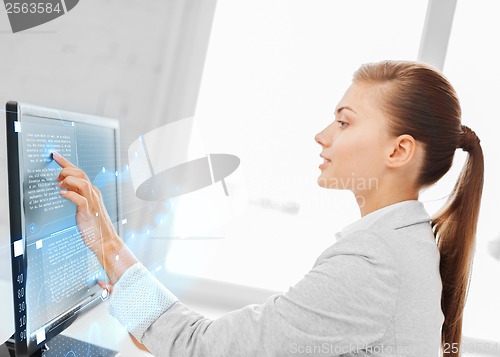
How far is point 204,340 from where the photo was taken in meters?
0.71

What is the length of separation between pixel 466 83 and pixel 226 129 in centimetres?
81

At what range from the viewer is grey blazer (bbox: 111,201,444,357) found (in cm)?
67

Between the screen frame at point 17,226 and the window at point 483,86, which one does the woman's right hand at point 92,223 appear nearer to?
the screen frame at point 17,226

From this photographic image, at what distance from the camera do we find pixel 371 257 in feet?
2.26

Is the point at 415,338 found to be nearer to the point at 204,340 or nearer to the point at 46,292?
the point at 204,340

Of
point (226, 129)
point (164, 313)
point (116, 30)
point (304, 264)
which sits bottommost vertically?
point (304, 264)

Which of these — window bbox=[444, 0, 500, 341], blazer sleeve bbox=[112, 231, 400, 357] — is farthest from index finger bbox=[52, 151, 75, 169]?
window bbox=[444, 0, 500, 341]

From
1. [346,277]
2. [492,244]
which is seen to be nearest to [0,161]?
[346,277]

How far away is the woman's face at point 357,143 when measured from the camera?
32.6 inches

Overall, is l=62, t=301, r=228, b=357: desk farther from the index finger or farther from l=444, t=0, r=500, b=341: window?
l=444, t=0, r=500, b=341: window

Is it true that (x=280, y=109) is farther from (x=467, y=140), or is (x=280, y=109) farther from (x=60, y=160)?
(x=60, y=160)

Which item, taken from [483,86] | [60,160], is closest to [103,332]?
[60,160]

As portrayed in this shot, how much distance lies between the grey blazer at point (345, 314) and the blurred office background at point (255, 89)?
0.64 meters

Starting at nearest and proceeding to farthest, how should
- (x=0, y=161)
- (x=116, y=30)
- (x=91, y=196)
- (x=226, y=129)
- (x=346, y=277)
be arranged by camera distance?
1. (x=346, y=277)
2. (x=91, y=196)
3. (x=0, y=161)
4. (x=116, y=30)
5. (x=226, y=129)
